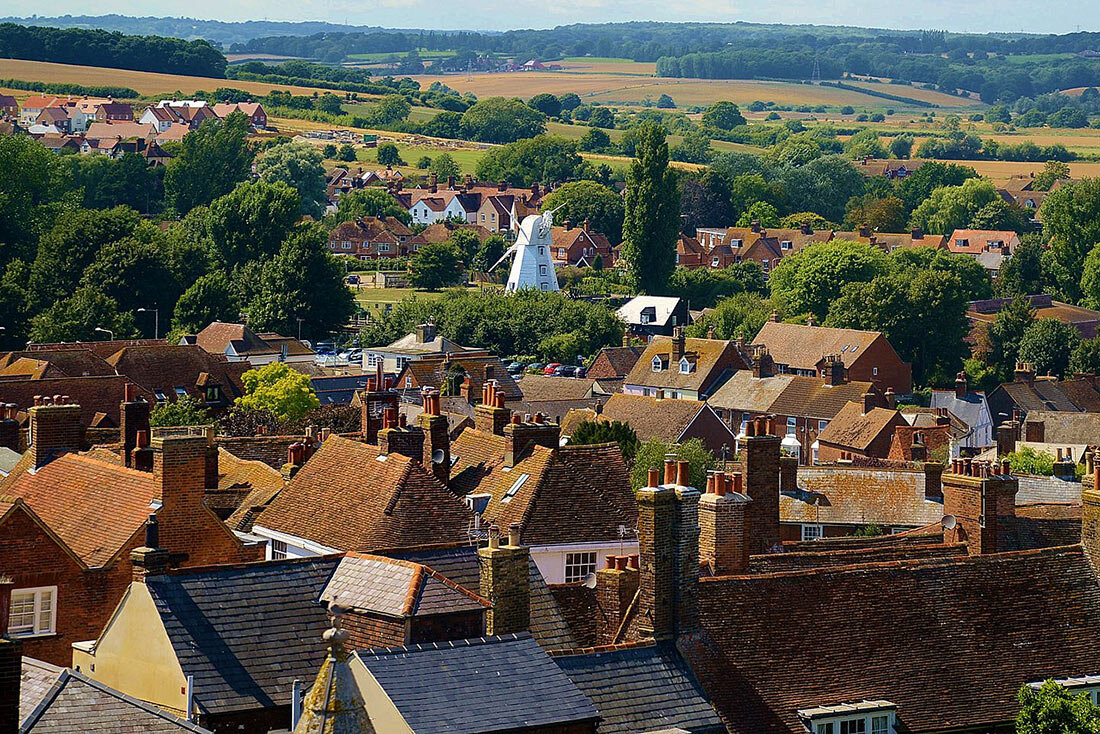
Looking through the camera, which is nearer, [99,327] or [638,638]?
[638,638]

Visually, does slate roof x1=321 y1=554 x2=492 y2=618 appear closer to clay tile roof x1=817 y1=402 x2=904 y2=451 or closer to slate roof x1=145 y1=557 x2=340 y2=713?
slate roof x1=145 y1=557 x2=340 y2=713

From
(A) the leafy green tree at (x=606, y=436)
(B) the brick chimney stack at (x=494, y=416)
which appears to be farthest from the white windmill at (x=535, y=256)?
(B) the brick chimney stack at (x=494, y=416)

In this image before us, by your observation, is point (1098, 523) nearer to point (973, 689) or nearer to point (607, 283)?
point (973, 689)

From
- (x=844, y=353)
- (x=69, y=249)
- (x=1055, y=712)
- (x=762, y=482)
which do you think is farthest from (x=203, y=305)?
(x=1055, y=712)

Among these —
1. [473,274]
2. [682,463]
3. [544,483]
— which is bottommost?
[473,274]

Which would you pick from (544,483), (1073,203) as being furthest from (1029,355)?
(544,483)

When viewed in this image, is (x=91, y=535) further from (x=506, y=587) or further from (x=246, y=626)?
(x=506, y=587)
